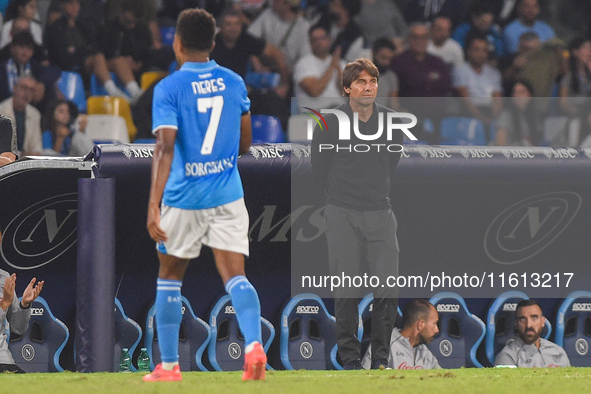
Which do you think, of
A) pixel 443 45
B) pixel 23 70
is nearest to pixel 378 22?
pixel 443 45

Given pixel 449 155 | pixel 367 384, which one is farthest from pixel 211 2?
pixel 367 384

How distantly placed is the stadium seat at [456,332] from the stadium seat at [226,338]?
39.0 inches

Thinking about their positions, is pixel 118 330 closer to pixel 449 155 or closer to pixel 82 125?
pixel 449 155

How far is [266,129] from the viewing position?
8086 millimetres

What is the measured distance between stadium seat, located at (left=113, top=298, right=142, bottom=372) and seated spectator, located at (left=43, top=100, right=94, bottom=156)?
327 cm

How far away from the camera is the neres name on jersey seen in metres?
3.97

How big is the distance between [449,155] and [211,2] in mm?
5088

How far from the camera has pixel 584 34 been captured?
10641mm

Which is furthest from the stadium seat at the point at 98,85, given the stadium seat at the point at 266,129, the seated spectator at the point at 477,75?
the seated spectator at the point at 477,75

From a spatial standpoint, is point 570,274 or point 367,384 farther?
point 570,274

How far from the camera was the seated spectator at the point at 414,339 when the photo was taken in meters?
5.34

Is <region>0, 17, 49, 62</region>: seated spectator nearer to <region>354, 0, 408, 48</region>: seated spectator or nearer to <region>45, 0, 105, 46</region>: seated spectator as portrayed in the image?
<region>45, 0, 105, 46</region>: seated spectator

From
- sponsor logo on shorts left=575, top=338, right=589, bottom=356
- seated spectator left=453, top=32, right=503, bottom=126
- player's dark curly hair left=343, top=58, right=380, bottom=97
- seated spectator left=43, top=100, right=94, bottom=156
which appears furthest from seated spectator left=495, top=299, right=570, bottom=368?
seated spectator left=43, top=100, right=94, bottom=156

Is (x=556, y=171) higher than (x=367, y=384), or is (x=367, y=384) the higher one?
(x=556, y=171)
